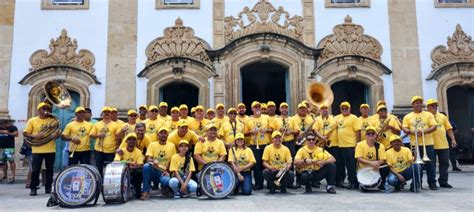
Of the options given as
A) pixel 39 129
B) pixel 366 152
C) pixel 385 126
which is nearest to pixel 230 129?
pixel 366 152

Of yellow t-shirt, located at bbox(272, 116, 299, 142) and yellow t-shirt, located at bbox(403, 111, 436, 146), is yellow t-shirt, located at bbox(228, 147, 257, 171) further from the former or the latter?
yellow t-shirt, located at bbox(403, 111, 436, 146)

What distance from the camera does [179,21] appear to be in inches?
512

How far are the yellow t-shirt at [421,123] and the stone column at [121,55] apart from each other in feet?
24.5

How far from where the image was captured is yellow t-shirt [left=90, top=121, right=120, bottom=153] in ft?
27.2

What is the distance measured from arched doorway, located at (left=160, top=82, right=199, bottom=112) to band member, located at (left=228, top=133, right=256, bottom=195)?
5812 mm

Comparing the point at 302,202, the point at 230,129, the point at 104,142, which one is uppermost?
the point at 230,129

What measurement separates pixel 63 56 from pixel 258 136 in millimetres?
7018

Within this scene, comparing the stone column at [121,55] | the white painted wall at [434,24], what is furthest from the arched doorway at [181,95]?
the white painted wall at [434,24]

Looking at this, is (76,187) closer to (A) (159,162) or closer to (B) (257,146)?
(A) (159,162)

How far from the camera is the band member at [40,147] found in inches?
318

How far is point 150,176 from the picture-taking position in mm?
7566

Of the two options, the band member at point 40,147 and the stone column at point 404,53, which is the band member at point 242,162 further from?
the stone column at point 404,53

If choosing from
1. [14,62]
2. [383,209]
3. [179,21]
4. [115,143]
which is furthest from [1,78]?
[383,209]

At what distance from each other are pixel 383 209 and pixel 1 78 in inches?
A: 436
